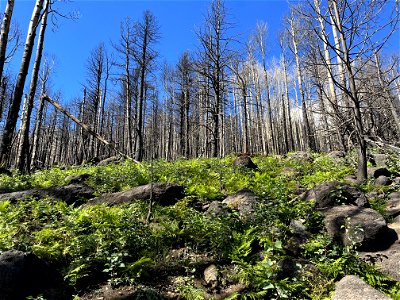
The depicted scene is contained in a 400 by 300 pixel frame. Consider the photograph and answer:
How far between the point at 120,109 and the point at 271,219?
4080 centimetres

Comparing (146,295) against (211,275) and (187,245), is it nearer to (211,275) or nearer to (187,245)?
(211,275)

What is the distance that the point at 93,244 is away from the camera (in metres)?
4.66

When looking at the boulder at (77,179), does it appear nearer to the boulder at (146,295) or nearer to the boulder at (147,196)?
the boulder at (147,196)

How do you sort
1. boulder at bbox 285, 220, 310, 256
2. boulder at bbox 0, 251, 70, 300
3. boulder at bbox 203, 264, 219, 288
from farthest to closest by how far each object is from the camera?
boulder at bbox 285, 220, 310, 256, boulder at bbox 203, 264, 219, 288, boulder at bbox 0, 251, 70, 300

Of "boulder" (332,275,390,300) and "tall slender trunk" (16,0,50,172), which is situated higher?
"tall slender trunk" (16,0,50,172)

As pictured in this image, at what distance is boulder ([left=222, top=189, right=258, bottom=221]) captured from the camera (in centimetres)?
578

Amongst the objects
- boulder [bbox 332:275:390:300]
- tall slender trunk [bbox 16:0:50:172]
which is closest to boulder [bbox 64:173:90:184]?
tall slender trunk [bbox 16:0:50:172]

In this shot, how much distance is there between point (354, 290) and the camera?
12.5 ft

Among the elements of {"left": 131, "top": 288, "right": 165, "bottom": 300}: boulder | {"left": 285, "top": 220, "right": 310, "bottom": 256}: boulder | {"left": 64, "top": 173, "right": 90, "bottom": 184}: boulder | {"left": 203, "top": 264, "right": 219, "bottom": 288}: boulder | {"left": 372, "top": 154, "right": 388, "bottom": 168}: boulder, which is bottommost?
{"left": 131, "top": 288, "right": 165, "bottom": 300}: boulder

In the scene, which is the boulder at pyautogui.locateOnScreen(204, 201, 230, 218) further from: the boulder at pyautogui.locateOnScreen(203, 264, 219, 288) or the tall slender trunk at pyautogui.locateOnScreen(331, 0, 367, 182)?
the tall slender trunk at pyautogui.locateOnScreen(331, 0, 367, 182)

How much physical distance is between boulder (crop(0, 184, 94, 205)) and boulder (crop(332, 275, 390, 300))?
18.0 feet

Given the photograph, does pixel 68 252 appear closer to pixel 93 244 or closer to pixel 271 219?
pixel 93 244

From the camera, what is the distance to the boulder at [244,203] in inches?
228

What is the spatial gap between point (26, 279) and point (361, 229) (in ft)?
15.7
